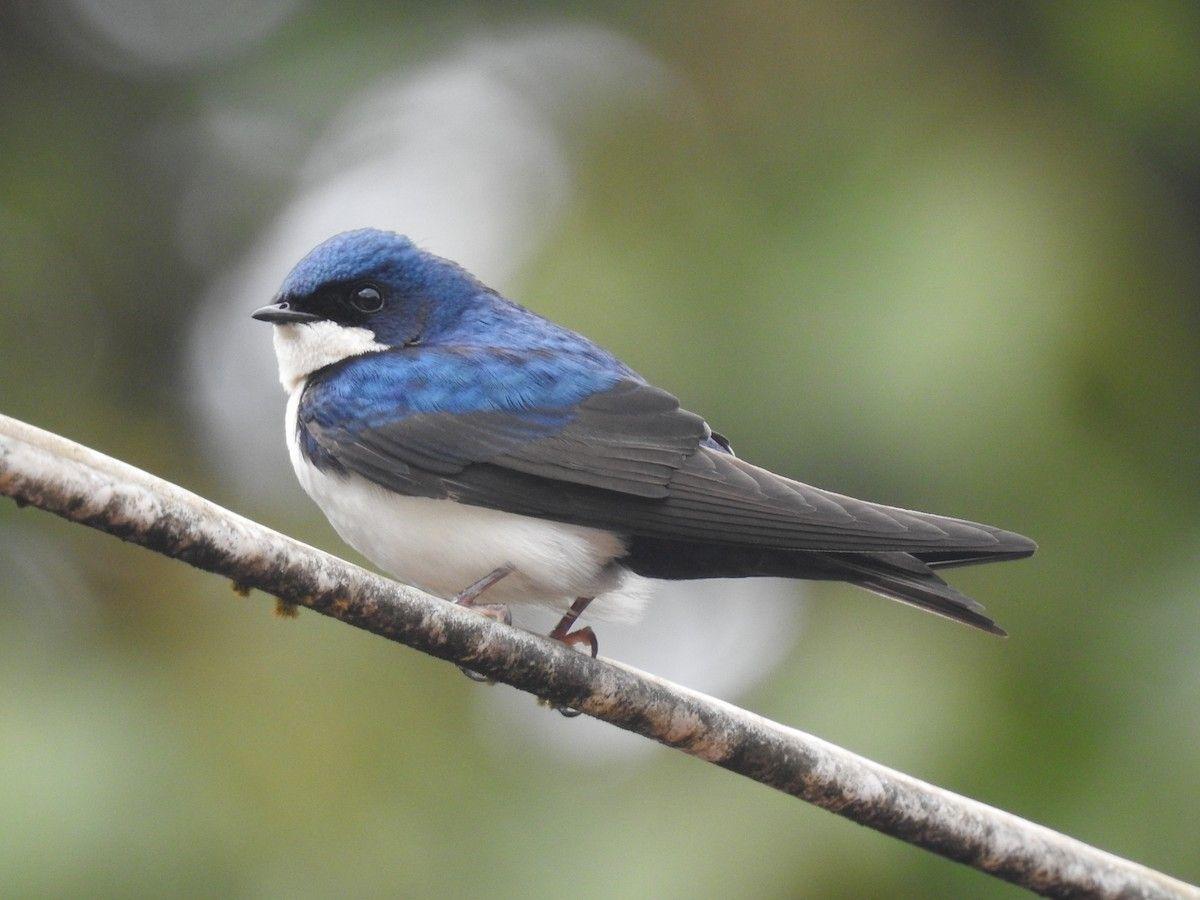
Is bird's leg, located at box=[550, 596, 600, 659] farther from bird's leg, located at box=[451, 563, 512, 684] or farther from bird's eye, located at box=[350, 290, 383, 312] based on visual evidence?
bird's eye, located at box=[350, 290, 383, 312]

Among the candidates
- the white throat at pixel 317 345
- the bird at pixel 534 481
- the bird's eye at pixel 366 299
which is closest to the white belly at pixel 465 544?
the bird at pixel 534 481

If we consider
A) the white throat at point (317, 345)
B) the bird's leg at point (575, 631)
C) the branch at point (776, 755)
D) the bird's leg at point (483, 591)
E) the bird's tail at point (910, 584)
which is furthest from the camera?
the white throat at point (317, 345)

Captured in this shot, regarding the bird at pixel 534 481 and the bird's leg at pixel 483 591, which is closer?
the bird at pixel 534 481

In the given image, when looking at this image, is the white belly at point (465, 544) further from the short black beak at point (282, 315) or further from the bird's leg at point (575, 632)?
the short black beak at point (282, 315)

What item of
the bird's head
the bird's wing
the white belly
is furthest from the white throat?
the white belly

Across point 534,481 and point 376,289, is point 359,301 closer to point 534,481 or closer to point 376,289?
point 376,289

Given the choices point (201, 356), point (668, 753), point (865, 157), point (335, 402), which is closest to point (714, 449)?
point (335, 402)

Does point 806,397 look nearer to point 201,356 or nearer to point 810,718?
point 810,718
